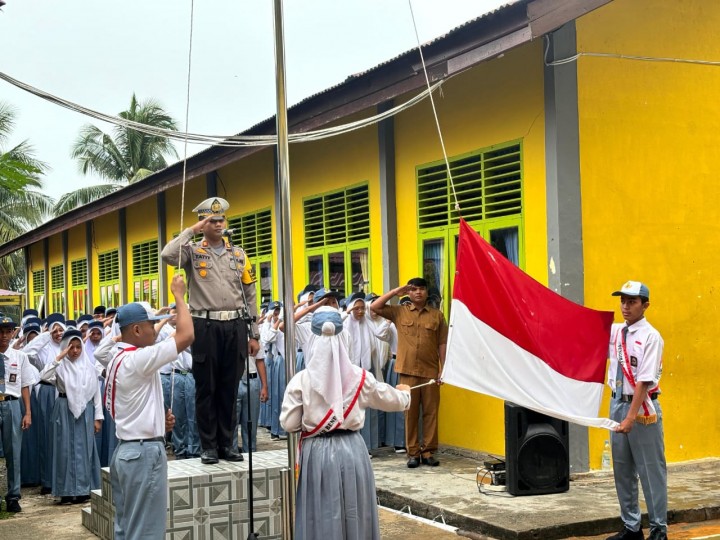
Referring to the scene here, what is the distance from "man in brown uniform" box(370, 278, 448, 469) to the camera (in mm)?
11164

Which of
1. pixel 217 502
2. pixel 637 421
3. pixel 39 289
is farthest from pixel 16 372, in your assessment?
pixel 39 289

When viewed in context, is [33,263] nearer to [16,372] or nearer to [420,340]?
[16,372]

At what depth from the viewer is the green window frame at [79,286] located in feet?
94.7

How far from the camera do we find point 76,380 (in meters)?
10.8

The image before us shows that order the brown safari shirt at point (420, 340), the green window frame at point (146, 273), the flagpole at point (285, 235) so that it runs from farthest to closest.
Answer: the green window frame at point (146, 273)
the brown safari shirt at point (420, 340)
the flagpole at point (285, 235)

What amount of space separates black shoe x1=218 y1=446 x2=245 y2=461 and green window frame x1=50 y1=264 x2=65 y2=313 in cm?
2446

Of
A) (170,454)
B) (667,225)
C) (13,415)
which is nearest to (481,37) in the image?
(667,225)

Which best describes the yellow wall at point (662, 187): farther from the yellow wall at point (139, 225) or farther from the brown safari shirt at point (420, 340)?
the yellow wall at point (139, 225)

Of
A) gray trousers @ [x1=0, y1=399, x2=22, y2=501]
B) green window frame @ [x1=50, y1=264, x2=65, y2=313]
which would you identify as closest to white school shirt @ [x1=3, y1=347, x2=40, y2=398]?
gray trousers @ [x1=0, y1=399, x2=22, y2=501]

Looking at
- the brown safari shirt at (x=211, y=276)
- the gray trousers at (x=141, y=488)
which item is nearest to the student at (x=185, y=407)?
the brown safari shirt at (x=211, y=276)

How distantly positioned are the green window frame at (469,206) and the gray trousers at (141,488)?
224 inches

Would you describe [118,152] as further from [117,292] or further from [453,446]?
[453,446]

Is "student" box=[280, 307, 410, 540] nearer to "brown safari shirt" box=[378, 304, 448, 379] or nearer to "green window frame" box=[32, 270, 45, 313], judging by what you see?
"brown safari shirt" box=[378, 304, 448, 379]

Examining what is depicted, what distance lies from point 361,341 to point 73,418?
3706 millimetres
